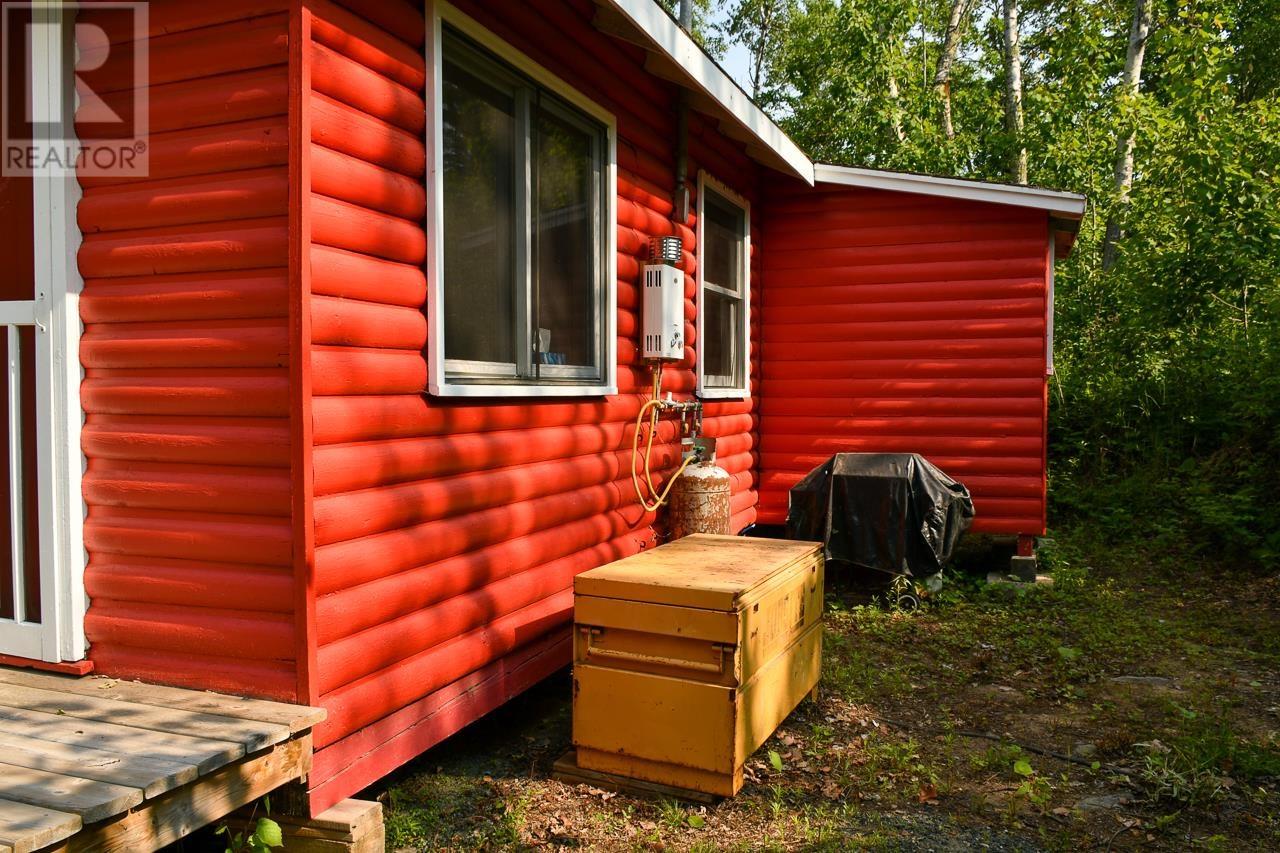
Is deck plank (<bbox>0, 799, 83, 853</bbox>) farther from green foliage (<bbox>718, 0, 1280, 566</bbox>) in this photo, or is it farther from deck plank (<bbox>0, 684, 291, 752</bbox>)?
green foliage (<bbox>718, 0, 1280, 566</bbox>)

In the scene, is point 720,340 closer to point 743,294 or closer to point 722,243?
point 743,294

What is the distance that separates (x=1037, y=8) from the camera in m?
20.6

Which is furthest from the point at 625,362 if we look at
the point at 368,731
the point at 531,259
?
the point at 368,731

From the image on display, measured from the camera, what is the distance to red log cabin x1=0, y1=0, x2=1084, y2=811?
2912 millimetres

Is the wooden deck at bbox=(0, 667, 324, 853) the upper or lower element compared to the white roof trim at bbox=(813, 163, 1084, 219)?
lower

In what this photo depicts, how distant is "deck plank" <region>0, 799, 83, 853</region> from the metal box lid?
1.87 metres

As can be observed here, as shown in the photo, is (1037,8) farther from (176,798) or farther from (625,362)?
(176,798)

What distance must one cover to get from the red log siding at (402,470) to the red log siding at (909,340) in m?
3.75

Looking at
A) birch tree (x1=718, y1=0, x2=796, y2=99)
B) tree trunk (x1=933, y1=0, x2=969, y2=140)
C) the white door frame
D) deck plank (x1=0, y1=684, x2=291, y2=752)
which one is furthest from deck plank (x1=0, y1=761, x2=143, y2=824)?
birch tree (x1=718, y1=0, x2=796, y2=99)

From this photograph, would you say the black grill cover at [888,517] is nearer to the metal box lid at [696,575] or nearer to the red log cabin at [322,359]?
the metal box lid at [696,575]

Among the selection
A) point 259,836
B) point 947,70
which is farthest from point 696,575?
point 947,70

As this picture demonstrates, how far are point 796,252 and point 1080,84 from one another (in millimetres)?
9305

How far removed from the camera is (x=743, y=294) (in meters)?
7.57

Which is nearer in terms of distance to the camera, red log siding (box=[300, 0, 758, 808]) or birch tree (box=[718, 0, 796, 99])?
red log siding (box=[300, 0, 758, 808])
